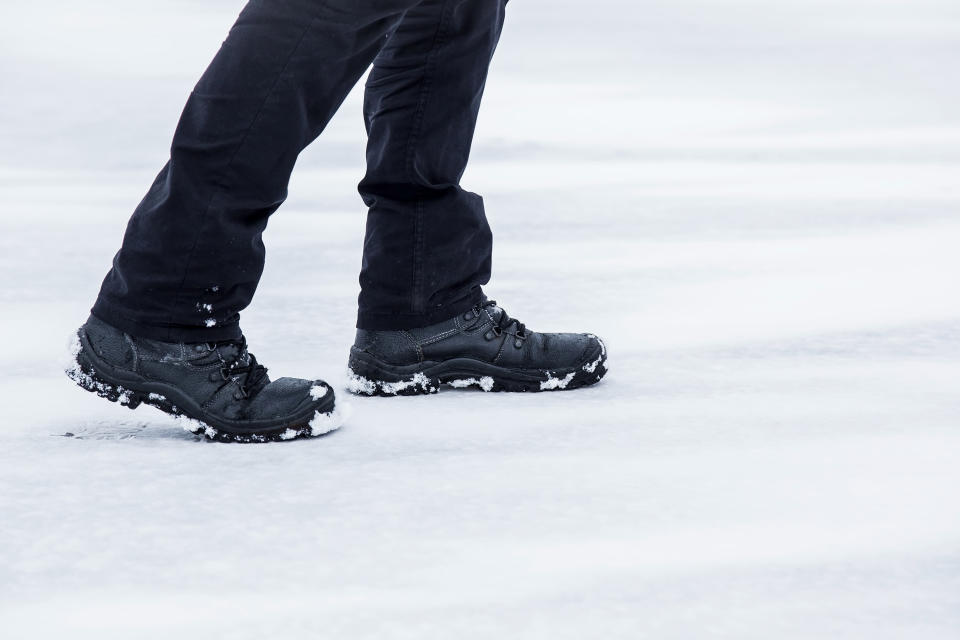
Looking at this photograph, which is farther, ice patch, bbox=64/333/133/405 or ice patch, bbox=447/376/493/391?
ice patch, bbox=447/376/493/391

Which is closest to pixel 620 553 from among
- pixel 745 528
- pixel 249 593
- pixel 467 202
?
pixel 745 528

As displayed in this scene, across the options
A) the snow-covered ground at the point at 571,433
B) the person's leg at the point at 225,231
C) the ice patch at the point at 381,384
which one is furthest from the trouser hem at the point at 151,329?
the ice patch at the point at 381,384

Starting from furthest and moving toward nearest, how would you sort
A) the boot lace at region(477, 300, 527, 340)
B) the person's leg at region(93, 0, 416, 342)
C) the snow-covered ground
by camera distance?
the boot lace at region(477, 300, 527, 340), the person's leg at region(93, 0, 416, 342), the snow-covered ground

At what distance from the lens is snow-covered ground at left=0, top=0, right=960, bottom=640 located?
3.84ft

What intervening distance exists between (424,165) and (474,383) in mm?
284

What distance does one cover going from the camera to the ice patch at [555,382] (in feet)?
6.10

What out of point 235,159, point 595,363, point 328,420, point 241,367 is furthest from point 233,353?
point 595,363

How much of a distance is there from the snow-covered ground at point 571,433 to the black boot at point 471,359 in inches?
1.2

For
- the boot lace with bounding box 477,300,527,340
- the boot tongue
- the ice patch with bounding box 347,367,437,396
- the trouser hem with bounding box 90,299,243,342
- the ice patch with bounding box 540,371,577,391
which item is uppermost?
the boot lace with bounding box 477,300,527,340

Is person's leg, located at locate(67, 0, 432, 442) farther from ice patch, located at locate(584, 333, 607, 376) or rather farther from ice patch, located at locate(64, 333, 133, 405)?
ice patch, located at locate(584, 333, 607, 376)

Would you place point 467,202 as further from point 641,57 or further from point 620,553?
point 641,57

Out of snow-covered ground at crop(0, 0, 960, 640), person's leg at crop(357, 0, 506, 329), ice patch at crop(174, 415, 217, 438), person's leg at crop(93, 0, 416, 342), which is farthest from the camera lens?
person's leg at crop(357, 0, 506, 329)

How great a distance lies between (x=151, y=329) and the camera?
1.58 metres

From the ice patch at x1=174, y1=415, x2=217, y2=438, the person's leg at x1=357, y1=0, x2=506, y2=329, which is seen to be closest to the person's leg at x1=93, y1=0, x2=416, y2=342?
the ice patch at x1=174, y1=415, x2=217, y2=438
